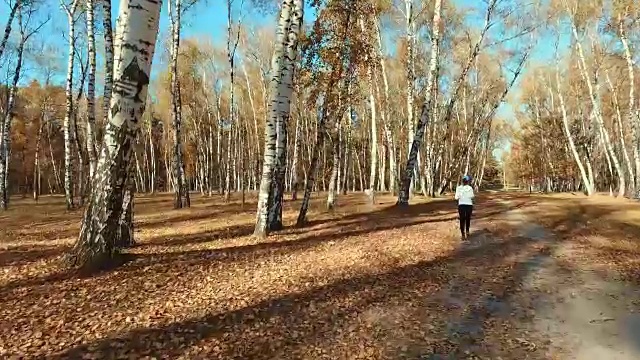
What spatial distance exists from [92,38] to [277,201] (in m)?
11.4

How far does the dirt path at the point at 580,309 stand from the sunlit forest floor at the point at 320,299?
0.10 ft

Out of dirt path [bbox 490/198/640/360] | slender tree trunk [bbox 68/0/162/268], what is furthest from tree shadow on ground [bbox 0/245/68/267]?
dirt path [bbox 490/198/640/360]

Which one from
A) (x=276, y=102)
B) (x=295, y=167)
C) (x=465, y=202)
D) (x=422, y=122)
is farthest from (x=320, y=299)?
(x=295, y=167)

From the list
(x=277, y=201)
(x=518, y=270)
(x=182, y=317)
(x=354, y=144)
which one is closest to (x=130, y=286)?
(x=182, y=317)

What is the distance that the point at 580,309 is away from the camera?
695cm

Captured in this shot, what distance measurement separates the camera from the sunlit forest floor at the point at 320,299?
16.8 feet

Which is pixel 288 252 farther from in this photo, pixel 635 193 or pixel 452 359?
pixel 635 193

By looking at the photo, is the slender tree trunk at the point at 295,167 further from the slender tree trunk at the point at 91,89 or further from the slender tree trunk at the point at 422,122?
the slender tree trunk at the point at 91,89

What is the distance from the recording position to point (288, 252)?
996 centimetres

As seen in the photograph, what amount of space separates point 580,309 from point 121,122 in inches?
306

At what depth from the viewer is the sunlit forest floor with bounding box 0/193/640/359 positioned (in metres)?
5.11

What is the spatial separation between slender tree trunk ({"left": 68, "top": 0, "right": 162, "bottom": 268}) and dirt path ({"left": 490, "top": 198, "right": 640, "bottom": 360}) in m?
6.46

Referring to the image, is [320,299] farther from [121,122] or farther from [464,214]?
[464,214]

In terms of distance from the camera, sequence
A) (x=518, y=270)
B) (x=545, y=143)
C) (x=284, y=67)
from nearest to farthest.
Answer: (x=518, y=270) < (x=284, y=67) < (x=545, y=143)
